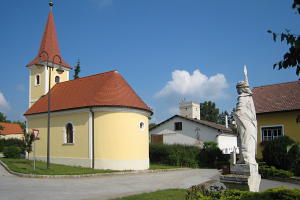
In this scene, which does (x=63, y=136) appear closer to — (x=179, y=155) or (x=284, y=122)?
(x=179, y=155)

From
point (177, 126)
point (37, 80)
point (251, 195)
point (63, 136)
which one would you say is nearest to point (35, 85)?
point (37, 80)

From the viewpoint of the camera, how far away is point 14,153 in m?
30.9

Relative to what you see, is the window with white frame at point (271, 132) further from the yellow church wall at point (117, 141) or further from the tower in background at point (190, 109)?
the tower in background at point (190, 109)

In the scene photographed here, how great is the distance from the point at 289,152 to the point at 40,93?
992 inches

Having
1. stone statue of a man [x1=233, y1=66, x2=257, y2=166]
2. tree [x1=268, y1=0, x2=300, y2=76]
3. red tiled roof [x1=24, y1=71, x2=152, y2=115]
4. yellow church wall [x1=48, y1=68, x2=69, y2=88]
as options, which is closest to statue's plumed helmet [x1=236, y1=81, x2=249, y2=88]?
stone statue of a man [x1=233, y1=66, x2=257, y2=166]

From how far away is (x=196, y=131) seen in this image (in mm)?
34219

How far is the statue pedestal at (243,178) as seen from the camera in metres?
8.49

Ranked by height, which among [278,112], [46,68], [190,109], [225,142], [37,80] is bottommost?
[225,142]

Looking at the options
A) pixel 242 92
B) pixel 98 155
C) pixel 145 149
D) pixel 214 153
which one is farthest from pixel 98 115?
pixel 242 92

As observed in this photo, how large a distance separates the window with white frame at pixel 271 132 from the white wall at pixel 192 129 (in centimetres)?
908

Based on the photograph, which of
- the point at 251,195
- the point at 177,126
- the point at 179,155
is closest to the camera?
the point at 251,195

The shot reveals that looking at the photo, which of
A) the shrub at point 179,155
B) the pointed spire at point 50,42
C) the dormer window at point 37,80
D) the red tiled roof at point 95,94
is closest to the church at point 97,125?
the red tiled roof at point 95,94

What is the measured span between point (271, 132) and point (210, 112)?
58713 mm

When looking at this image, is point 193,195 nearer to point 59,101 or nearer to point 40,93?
point 59,101
